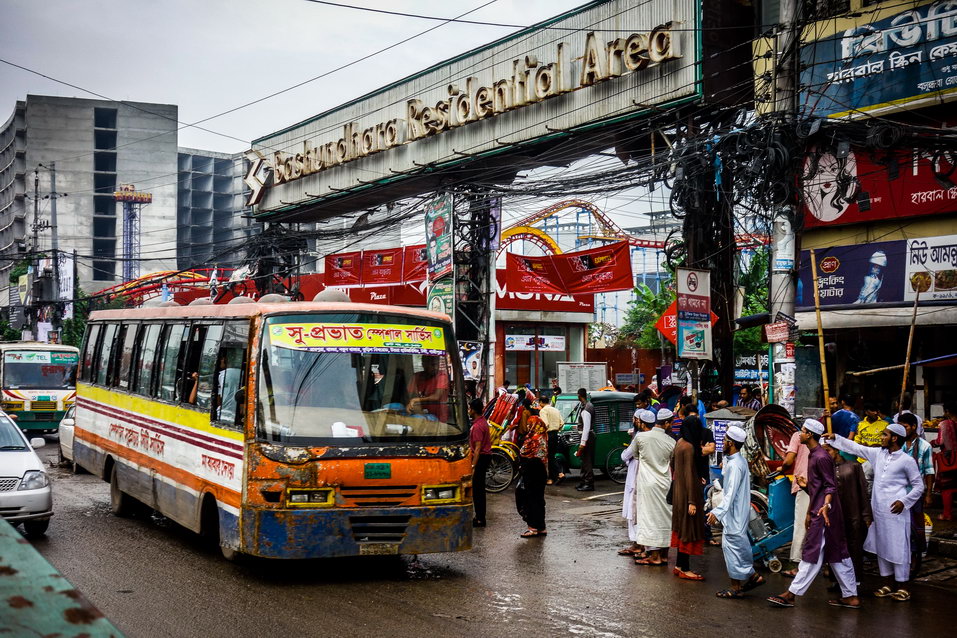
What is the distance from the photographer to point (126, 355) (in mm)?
13492

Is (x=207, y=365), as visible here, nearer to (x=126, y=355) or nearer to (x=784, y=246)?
(x=126, y=355)

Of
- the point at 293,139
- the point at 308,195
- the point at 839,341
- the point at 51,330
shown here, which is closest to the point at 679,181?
the point at 839,341

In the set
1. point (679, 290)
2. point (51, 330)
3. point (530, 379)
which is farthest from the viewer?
point (51, 330)

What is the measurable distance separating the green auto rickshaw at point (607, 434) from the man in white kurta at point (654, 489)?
741 centimetres

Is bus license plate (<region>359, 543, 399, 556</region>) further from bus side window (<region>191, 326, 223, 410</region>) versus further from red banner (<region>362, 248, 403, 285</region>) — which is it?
red banner (<region>362, 248, 403, 285</region>)

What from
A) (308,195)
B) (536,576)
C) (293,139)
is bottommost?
(536,576)

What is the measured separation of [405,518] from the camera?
9.20 meters

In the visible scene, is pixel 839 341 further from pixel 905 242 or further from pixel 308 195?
pixel 308 195

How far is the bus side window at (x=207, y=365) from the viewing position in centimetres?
1033

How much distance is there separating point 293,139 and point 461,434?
26.5 m

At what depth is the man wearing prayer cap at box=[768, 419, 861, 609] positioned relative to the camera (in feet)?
28.2

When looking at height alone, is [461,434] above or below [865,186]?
below

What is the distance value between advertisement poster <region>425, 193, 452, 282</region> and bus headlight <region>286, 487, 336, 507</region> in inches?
535

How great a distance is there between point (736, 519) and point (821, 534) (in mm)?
802
